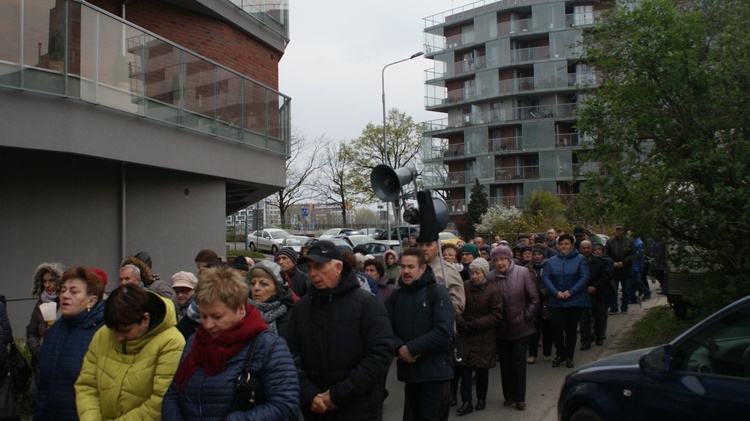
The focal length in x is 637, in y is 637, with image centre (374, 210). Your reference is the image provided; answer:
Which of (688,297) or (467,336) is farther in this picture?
(688,297)

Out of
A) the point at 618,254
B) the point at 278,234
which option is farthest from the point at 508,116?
the point at 618,254

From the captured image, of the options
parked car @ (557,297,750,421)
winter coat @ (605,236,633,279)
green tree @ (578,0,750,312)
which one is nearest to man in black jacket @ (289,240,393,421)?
parked car @ (557,297,750,421)

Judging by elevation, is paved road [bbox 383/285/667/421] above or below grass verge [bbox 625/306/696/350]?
below

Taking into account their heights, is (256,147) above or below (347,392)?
above

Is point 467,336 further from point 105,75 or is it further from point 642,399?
point 105,75

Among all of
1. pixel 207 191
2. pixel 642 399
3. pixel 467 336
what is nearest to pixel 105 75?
pixel 207 191

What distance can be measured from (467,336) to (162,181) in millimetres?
7773

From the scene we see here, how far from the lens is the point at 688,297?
9500 millimetres

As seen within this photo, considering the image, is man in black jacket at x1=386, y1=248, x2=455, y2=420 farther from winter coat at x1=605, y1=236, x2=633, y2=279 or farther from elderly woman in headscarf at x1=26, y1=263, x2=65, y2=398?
winter coat at x1=605, y1=236, x2=633, y2=279

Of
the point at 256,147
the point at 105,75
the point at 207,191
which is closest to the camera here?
the point at 105,75

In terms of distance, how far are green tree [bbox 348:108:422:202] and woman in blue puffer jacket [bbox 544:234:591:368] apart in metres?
46.9

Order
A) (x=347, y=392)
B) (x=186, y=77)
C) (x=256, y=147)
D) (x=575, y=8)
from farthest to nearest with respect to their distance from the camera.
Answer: (x=575, y=8) < (x=256, y=147) < (x=186, y=77) < (x=347, y=392)

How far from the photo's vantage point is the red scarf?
3258 millimetres

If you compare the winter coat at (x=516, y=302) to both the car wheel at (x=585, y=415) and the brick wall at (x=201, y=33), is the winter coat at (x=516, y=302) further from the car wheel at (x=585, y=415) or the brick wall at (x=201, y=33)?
the brick wall at (x=201, y=33)
